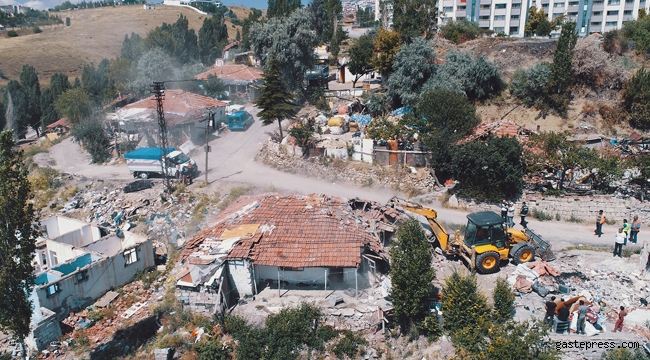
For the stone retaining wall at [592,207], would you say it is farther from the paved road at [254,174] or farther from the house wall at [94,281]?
the house wall at [94,281]

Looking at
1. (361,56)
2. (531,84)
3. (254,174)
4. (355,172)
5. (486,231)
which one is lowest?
(254,174)

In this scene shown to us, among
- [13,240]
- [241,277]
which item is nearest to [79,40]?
[13,240]

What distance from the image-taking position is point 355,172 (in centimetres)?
2562

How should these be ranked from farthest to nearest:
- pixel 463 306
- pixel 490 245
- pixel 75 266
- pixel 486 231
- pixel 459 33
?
pixel 459 33
pixel 75 266
pixel 490 245
pixel 486 231
pixel 463 306

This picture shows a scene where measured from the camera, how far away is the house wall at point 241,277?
1636 centimetres

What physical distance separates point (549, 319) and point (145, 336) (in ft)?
43.0

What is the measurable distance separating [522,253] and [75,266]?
17560 mm

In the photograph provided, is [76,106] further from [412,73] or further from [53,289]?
[412,73]

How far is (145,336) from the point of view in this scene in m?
16.4

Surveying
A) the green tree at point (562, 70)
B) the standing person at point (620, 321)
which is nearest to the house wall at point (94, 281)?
the standing person at point (620, 321)

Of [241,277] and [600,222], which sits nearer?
[241,277]

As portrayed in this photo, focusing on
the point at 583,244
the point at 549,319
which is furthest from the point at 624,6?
the point at 549,319

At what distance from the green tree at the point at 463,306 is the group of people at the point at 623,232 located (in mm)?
7074

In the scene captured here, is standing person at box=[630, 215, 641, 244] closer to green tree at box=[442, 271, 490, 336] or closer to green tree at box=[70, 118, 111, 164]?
green tree at box=[442, 271, 490, 336]
